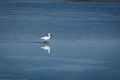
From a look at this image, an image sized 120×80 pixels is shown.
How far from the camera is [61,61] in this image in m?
10.8

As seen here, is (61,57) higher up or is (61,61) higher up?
(61,57)

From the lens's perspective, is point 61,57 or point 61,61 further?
point 61,57

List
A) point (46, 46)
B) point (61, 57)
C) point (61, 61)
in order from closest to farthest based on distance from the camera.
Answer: point (61, 61) → point (61, 57) → point (46, 46)

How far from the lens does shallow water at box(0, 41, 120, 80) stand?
9289 millimetres

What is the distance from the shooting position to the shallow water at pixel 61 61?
30.5 ft

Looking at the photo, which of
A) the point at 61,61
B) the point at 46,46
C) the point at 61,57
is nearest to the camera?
the point at 61,61

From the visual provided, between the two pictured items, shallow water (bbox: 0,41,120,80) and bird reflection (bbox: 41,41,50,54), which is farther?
bird reflection (bbox: 41,41,50,54)

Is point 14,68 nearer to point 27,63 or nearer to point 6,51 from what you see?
point 27,63

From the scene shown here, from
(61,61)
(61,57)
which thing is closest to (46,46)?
(61,57)

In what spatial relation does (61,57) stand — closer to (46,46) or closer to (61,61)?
(61,61)

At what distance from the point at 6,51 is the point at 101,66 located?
3135mm

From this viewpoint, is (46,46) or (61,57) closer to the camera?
(61,57)

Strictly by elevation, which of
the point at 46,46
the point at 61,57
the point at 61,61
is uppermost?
the point at 46,46

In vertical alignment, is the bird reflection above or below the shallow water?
above
